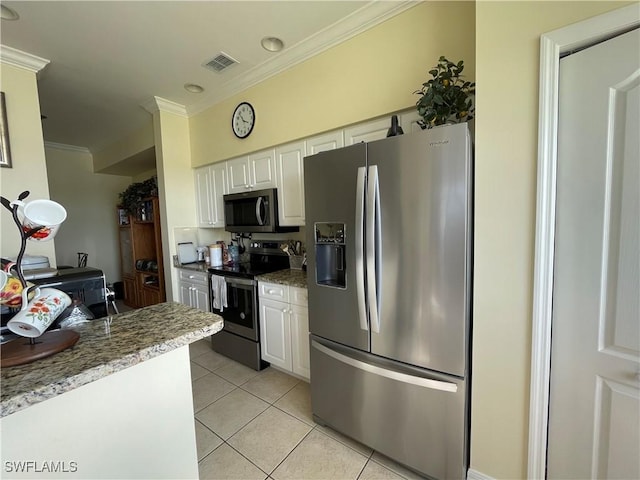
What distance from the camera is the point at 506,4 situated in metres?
1.11

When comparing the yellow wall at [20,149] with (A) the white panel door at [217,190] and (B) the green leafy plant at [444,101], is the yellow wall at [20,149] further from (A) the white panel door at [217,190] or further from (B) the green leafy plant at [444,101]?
(B) the green leafy plant at [444,101]

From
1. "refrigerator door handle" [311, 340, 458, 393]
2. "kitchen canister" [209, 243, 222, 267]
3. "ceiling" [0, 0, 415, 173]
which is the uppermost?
"ceiling" [0, 0, 415, 173]

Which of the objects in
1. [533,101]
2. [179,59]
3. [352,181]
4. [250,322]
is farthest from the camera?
[250,322]

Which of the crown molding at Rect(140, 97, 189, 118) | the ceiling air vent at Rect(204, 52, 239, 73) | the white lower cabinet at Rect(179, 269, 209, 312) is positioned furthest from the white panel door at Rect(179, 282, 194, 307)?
the ceiling air vent at Rect(204, 52, 239, 73)

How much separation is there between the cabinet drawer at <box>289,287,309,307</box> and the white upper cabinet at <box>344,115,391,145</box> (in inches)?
48.7

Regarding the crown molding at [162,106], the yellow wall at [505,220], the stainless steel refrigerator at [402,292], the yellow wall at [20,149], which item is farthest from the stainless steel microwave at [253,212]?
the yellow wall at [505,220]

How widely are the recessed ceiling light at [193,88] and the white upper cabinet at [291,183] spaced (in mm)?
1169

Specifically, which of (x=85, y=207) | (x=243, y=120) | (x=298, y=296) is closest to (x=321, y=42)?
(x=243, y=120)

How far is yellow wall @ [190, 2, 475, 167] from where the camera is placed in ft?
5.31

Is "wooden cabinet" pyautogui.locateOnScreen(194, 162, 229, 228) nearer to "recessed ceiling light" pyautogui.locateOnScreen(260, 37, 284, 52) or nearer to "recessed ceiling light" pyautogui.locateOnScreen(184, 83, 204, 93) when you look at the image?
"recessed ceiling light" pyautogui.locateOnScreen(184, 83, 204, 93)

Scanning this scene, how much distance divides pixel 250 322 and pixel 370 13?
2620 millimetres

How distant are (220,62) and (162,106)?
1.19 metres

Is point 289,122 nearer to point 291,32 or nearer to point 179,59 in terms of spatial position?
point 291,32

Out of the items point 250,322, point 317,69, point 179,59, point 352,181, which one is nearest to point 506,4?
point 352,181
